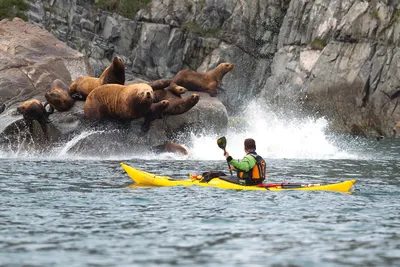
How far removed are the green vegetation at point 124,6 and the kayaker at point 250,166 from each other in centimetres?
6252

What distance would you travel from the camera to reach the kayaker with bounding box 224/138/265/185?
632 inches

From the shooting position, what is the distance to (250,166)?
633 inches

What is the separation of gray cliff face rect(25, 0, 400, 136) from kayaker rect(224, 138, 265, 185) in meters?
42.6

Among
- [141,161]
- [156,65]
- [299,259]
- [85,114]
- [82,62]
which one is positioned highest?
[156,65]

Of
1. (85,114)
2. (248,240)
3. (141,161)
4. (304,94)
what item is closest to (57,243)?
A: (248,240)

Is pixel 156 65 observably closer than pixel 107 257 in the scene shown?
No

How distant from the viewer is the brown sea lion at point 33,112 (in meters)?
25.7

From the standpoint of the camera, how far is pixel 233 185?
54.0ft

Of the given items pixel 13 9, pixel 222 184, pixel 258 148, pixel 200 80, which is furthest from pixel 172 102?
pixel 13 9

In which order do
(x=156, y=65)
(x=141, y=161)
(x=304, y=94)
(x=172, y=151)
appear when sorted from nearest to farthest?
(x=141, y=161) < (x=172, y=151) < (x=304, y=94) < (x=156, y=65)

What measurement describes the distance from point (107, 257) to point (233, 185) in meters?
7.19

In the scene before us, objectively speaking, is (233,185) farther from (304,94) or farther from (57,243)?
(304,94)

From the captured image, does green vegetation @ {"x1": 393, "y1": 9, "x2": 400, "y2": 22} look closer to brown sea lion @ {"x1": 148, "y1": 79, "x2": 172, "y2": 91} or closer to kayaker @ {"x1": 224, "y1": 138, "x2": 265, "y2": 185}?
brown sea lion @ {"x1": 148, "y1": 79, "x2": 172, "y2": 91}

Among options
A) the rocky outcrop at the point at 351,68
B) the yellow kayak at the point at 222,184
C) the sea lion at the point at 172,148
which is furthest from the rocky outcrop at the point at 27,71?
the rocky outcrop at the point at 351,68
